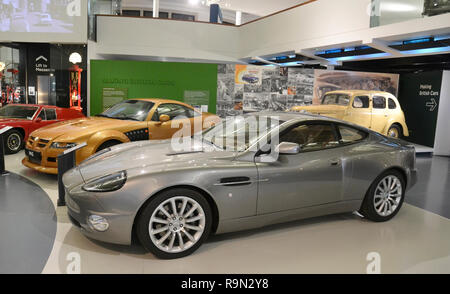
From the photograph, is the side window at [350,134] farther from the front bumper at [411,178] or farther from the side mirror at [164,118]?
the side mirror at [164,118]

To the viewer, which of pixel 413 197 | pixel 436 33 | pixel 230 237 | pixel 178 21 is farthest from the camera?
pixel 178 21

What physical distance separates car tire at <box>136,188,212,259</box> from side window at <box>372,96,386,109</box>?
24.7 ft

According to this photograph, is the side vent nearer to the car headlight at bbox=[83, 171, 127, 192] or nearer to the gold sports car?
the gold sports car

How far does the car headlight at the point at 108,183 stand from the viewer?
277 centimetres

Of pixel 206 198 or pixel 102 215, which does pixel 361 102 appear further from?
pixel 102 215

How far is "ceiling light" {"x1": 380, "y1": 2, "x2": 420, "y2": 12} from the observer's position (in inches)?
262

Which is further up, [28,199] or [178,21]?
[178,21]

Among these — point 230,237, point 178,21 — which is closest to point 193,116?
point 230,237

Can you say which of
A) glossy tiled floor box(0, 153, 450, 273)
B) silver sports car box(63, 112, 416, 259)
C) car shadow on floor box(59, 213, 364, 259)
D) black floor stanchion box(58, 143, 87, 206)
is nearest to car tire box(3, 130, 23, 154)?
black floor stanchion box(58, 143, 87, 206)

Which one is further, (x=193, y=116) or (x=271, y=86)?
(x=271, y=86)
